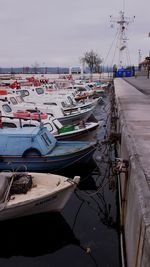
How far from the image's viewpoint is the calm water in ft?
22.2

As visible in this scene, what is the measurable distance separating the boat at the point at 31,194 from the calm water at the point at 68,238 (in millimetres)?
563

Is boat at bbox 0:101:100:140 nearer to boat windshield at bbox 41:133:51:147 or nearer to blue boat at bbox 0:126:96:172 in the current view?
boat windshield at bbox 41:133:51:147

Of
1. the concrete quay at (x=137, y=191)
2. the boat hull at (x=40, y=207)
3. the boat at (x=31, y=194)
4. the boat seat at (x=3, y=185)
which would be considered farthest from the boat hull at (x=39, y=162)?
the concrete quay at (x=137, y=191)

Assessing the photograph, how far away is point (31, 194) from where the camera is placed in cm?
740

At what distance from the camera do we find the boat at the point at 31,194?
23.0 ft

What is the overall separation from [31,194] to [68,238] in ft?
5.67

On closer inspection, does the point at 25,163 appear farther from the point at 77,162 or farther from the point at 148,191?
the point at 148,191

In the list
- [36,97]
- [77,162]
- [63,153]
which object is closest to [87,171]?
[77,162]

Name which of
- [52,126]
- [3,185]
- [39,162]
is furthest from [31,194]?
[52,126]

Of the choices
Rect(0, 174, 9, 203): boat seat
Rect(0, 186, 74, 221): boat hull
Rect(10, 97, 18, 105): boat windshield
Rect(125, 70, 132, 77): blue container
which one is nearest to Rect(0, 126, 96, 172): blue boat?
Rect(0, 174, 9, 203): boat seat

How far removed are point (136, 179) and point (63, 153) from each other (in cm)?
653

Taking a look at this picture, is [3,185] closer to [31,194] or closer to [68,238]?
[31,194]

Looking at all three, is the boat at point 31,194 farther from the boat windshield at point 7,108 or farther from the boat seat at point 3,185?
the boat windshield at point 7,108

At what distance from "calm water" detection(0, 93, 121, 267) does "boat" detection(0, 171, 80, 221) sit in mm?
563
